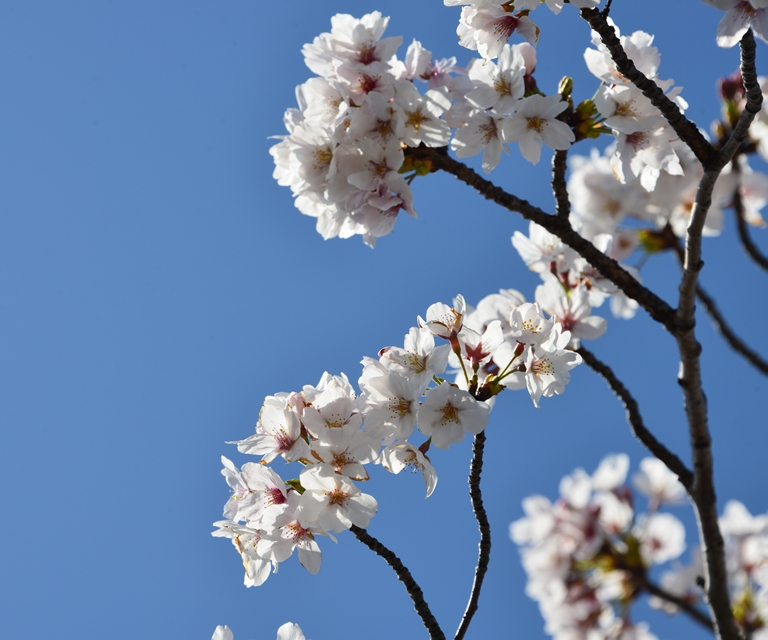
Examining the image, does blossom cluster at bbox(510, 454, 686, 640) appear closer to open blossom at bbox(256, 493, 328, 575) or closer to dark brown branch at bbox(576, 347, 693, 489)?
dark brown branch at bbox(576, 347, 693, 489)

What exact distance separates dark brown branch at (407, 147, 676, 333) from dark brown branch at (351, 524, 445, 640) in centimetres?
119

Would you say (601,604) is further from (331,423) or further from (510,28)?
(510,28)

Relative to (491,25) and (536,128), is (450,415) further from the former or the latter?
(491,25)

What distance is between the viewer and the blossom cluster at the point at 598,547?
4.01 meters

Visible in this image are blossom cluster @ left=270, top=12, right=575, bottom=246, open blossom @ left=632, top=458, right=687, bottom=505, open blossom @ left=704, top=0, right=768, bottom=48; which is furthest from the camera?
open blossom @ left=632, top=458, right=687, bottom=505

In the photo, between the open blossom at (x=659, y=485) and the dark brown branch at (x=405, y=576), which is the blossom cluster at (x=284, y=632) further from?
the open blossom at (x=659, y=485)

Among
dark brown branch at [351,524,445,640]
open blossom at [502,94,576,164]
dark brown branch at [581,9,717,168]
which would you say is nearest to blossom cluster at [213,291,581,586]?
dark brown branch at [351,524,445,640]

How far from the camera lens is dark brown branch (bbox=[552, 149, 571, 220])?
2443 millimetres

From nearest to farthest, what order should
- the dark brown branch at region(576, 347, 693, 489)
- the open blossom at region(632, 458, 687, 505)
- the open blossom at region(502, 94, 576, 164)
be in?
1. the open blossom at region(502, 94, 576, 164)
2. the dark brown branch at region(576, 347, 693, 489)
3. the open blossom at region(632, 458, 687, 505)

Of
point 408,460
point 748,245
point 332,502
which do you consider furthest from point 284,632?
point 748,245

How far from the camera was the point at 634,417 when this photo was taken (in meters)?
2.81

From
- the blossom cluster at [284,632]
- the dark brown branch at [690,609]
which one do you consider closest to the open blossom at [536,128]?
the blossom cluster at [284,632]

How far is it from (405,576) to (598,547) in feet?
7.52

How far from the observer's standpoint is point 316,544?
83.5 inches
